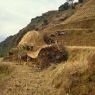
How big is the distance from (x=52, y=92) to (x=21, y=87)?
11.1 ft

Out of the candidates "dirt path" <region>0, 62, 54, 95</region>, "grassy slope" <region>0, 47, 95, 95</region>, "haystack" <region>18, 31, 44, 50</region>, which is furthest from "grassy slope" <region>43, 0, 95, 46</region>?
"grassy slope" <region>0, 47, 95, 95</region>

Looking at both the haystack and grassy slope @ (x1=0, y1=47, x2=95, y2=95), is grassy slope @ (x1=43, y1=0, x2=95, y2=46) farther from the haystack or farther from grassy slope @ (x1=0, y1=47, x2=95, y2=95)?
grassy slope @ (x1=0, y1=47, x2=95, y2=95)

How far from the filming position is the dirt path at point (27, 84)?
21.5 metres

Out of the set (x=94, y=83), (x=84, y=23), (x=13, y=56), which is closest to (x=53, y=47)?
(x=13, y=56)

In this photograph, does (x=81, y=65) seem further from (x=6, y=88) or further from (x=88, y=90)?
(x=6, y=88)

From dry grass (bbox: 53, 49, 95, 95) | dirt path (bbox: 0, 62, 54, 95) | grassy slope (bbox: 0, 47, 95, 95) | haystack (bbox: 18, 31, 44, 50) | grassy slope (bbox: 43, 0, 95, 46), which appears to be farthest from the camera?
grassy slope (bbox: 43, 0, 95, 46)

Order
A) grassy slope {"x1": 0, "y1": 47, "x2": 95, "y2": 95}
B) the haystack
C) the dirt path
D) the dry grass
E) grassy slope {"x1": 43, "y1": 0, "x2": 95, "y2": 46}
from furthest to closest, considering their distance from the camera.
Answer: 1. grassy slope {"x1": 43, "y1": 0, "x2": 95, "y2": 46}
2. the haystack
3. the dirt path
4. grassy slope {"x1": 0, "y1": 47, "x2": 95, "y2": 95}
5. the dry grass

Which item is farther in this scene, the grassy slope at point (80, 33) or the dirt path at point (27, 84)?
the grassy slope at point (80, 33)

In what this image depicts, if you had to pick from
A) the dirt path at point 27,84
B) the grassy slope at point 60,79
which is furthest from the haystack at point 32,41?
the grassy slope at point 60,79

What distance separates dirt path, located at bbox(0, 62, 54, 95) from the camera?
2148 centimetres

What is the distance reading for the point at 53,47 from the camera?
28.8 meters

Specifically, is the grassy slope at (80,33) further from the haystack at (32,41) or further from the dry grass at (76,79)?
the dry grass at (76,79)

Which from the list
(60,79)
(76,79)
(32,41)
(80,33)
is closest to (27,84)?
(60,79)

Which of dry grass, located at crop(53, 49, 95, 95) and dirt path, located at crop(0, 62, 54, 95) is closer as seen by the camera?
dry grass, located at crop(53, 49, 95, 95)
